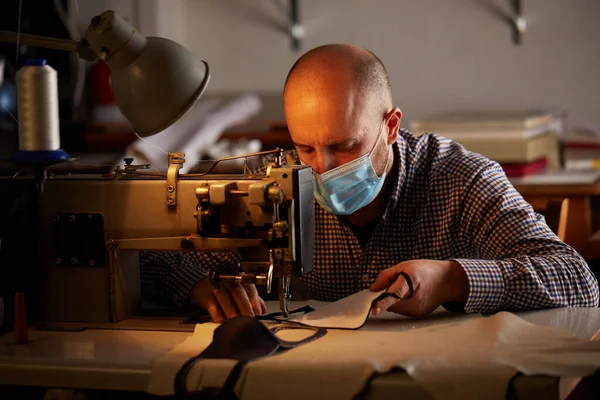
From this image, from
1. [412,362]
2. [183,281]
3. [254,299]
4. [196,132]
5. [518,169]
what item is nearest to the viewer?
[412,362]

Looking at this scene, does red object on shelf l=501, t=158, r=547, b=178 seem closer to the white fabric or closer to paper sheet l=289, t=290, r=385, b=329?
the white fabric

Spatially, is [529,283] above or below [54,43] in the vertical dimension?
below

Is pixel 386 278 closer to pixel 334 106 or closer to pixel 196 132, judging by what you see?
pixel 334 106

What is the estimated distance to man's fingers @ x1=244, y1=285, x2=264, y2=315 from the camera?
2105mm

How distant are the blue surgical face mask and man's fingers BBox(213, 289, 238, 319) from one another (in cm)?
38

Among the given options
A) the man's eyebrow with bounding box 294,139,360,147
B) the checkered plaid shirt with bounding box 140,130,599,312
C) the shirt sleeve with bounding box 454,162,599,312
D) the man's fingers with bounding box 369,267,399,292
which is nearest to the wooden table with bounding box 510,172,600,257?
the checkered plaid shirt with bounding box 140,130,599,312

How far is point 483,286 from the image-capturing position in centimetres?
206

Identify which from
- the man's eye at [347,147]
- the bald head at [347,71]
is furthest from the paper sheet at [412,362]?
the bald head at [347,71]

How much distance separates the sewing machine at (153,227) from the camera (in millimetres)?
1973

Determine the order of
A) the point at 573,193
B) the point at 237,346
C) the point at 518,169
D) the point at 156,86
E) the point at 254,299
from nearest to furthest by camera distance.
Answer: the point at 237,346
the point at 156,86
the point at 254,299
the point at 573,193
the point at 518,169

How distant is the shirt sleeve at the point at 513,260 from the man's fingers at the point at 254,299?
1.52 feet

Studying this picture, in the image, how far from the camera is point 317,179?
2.29m

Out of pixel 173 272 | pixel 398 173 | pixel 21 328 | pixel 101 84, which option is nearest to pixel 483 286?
pixel 398 173

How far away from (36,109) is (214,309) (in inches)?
22.9
